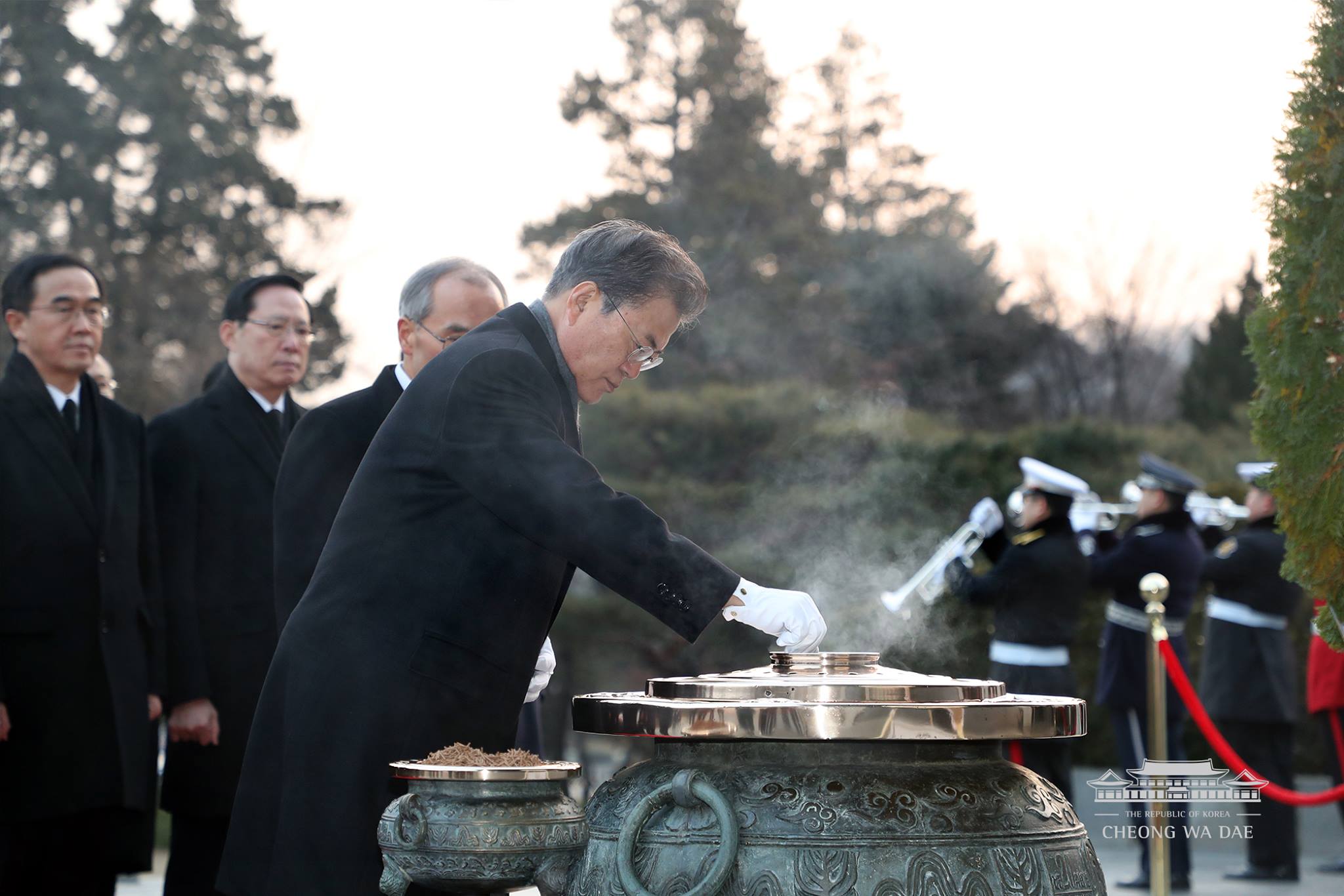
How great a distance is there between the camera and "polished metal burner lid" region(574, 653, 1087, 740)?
2.29 m

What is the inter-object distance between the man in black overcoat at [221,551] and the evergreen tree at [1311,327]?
2.69 meters

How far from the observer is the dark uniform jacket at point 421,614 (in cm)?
261

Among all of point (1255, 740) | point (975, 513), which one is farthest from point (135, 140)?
point (1255, 740)

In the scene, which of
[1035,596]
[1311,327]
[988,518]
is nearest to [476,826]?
[1311,327]

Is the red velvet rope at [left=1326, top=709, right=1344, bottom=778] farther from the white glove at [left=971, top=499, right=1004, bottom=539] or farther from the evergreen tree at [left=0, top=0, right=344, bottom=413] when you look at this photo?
the evergreen tree at [left=0, top=0, right=344, bottom=413]

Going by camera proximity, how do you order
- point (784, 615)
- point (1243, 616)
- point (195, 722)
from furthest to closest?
1. point (1243, 616)
2. point (195, 722)
3. point (784, 615)

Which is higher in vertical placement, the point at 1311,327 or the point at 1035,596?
the point at 1311,327

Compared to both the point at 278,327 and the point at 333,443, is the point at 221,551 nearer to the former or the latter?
the point at 278,327

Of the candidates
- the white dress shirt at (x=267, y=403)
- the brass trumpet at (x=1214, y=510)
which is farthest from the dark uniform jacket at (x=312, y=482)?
the brass trumpet at (x=1214, y=510)

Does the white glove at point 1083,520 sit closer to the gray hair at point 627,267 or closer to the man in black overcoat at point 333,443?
the man in black overcoat at point 333,443

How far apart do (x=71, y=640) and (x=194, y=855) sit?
2.27 ft

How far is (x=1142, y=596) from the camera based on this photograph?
7.43 meters

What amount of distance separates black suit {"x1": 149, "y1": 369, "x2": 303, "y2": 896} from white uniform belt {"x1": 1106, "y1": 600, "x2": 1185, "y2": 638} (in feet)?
14.9

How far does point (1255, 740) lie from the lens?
25.0ft
